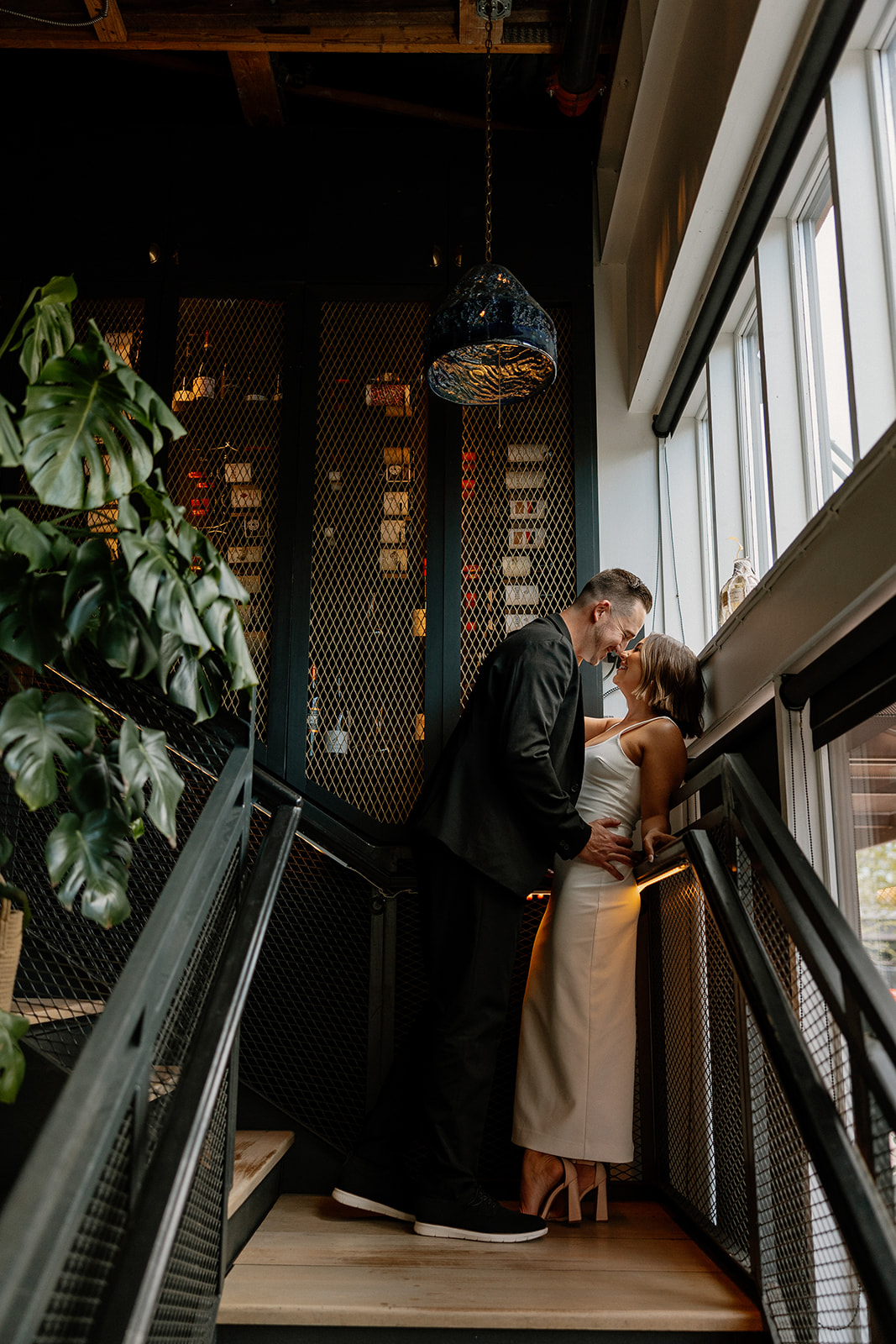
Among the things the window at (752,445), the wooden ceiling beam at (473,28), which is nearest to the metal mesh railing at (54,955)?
the window at (752,445)

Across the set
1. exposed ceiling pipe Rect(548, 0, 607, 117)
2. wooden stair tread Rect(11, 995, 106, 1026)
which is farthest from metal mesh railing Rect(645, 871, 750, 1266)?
exposed ceiling pipe Rect(548, 0, 607, 117)

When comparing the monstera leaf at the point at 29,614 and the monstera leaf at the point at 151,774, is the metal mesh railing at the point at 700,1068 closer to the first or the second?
the monstera leaf at the point at 151,774

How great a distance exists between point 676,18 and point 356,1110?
369 cm

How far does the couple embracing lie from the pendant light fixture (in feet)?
2.86

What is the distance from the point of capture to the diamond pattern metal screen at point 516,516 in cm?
396

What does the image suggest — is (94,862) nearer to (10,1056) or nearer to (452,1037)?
(10,1056)

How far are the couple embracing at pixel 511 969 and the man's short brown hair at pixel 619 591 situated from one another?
0.24 metres

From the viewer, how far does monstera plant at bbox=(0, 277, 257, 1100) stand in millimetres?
1725

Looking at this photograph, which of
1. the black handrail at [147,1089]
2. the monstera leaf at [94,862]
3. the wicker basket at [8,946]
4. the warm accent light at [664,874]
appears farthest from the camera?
the warm accent light at [664,874]

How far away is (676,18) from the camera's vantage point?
3.34 metres

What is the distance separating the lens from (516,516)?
4043 millimetres

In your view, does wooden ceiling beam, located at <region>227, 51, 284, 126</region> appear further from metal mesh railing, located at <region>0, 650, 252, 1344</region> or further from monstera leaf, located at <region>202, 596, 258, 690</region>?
monstera leaf, located at <region>202, 596, 258, 690</region>

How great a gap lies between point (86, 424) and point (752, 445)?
2.43 meters

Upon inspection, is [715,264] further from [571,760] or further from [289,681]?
[289,681]
